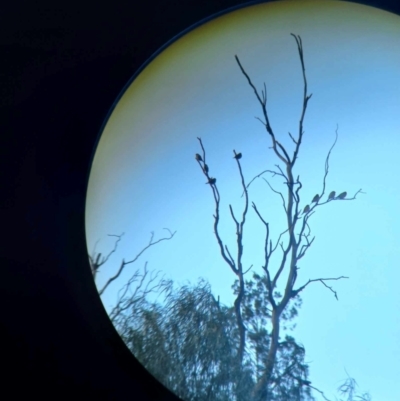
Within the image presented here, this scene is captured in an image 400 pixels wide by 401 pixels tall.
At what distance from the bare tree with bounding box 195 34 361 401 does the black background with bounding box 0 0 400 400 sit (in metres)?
0.18

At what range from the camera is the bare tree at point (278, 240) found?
0.97 metres

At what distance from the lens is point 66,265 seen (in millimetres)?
985

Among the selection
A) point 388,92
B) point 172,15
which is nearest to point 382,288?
point 388,92

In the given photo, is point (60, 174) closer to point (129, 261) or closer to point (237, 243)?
point (129, 261)

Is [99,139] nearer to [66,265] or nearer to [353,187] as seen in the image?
[66,265]

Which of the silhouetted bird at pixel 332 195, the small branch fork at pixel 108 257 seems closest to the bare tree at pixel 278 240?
the silhouetted bird at pixel 332 195

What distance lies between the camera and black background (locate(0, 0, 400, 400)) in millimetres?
971

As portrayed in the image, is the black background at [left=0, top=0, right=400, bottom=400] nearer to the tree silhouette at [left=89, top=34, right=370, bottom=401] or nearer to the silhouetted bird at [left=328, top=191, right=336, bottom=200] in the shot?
the tree silhouette at [left=89, top=34, right=370, bottom=401]

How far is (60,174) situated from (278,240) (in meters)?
0.40

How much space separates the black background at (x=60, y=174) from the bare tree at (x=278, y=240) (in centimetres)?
18

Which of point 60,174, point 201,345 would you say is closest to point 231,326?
point 201,345

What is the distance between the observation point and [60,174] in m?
1.00

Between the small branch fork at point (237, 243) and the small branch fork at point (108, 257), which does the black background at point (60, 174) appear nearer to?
the small branch fork at point (108, 257)

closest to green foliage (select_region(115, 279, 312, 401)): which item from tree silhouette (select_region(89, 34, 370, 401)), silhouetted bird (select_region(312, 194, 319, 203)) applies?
tree silhouette (select_region(89, 34, 370, 401))
